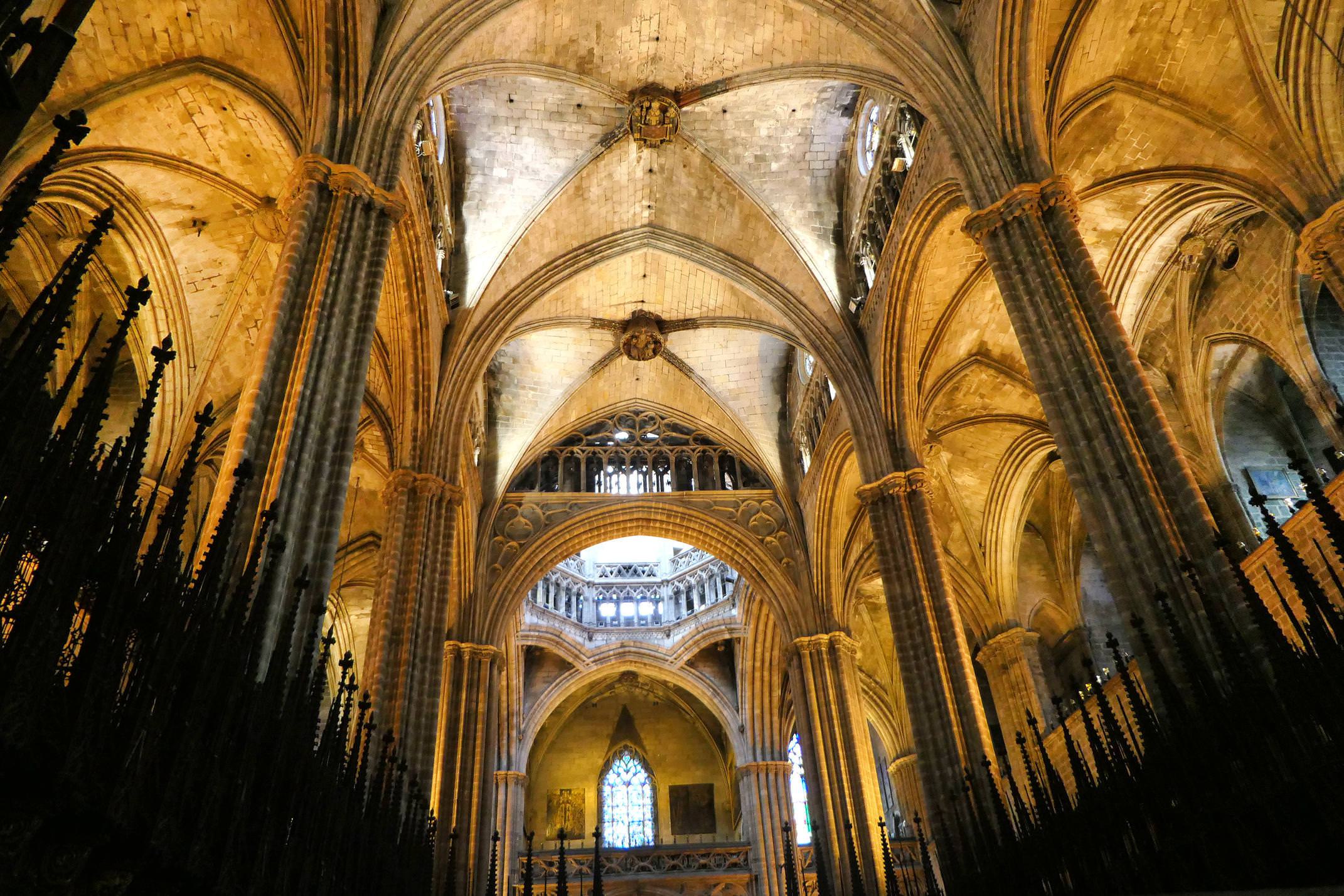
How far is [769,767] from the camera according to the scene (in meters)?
24.5

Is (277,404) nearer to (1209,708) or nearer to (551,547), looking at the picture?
(1209,708)

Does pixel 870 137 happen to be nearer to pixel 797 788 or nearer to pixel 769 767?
pixel 769 767

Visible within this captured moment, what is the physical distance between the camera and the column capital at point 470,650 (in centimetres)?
1748

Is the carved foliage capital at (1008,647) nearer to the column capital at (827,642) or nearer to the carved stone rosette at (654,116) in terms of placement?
the column capital at (827,642)

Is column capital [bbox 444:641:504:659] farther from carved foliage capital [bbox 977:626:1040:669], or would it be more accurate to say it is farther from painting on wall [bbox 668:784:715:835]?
painting on wall [bbox 668:784:715:835]

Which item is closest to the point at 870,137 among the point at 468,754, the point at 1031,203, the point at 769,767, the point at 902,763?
the point at 1031,203

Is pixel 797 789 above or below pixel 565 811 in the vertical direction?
above

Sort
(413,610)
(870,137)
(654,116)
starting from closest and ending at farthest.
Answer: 1. (413,610)
2. (654,116)
3. (870,137)

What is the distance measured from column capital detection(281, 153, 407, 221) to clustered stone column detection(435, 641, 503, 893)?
7.83 m

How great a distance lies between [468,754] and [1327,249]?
14.3 meters

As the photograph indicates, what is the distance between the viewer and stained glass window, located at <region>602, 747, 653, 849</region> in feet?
89.3

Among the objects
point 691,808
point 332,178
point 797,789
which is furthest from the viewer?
point 797,789

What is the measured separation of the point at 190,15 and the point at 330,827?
9.22 meters

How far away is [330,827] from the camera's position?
17.9ft
